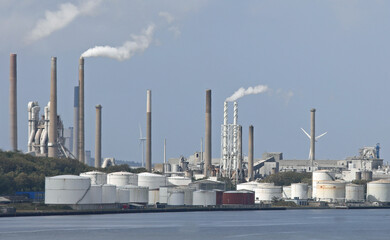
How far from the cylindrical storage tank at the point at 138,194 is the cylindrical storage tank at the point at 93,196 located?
8423 mm

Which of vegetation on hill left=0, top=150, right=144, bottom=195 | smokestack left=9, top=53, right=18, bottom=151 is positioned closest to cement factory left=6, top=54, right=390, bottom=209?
smokestack left=9, top=53, right=18, bottom=151

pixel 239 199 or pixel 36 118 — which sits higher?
pixel 36 118

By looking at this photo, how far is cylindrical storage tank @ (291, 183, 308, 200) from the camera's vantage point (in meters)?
189

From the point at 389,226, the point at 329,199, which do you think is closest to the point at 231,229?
the point at 389,226

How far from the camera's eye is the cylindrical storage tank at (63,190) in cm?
13900

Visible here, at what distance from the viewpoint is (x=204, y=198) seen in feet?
546

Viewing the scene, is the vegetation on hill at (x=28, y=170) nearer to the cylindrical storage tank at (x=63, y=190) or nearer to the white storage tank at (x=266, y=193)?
the cylindrical storage tank at (x=63, y=190)

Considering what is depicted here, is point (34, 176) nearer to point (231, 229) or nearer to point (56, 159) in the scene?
point (56, 159)

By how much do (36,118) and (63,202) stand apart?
185 feet

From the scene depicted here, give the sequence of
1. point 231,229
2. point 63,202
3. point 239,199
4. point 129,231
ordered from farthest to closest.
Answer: point 239,199 → point 63,202 → point 231,229 → point 129,231

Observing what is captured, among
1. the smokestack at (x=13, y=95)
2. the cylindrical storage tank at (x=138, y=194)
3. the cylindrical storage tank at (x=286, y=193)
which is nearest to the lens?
the cylindrical storage tank at (x=138, y=194)

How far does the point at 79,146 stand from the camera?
184 meters

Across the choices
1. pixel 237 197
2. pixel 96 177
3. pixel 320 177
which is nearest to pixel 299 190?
pixel 320 177

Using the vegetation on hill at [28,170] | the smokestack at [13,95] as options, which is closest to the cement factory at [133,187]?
the smokestack at [13,95]
